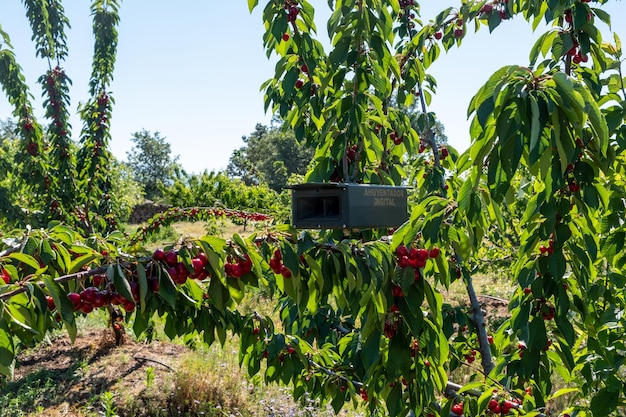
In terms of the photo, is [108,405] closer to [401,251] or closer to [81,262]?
[81,262]

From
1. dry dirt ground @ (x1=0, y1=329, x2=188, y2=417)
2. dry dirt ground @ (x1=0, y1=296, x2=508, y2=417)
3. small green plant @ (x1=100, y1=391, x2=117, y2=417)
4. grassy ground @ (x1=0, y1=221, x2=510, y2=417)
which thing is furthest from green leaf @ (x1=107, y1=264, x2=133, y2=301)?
dry dirt ground @ (x1=0, y1=329, x2=188, y2=417)

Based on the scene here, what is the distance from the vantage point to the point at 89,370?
212 inches

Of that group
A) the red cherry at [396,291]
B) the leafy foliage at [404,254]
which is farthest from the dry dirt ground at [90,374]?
the red cherry at [396,291]

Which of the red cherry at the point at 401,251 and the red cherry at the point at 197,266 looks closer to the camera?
the red cherry at the point at 197,266

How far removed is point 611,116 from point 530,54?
403mm

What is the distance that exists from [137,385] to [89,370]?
29.8 inches

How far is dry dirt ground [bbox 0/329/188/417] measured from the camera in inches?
183

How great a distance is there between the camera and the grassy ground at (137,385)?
441 centimetres

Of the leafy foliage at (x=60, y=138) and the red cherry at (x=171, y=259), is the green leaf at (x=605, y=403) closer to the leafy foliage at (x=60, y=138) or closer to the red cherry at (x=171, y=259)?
the red cherry at (x=171, y=259)

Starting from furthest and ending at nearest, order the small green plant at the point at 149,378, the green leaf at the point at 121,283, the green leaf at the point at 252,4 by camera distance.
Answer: the small green plant at the point at 149,378 → the green leaf at the point at 252,4 → the green leaf at the point at 121,283

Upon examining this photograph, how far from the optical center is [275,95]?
8.37 feet

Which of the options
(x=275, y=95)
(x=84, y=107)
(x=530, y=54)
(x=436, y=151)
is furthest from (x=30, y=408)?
(x=530, y=54)

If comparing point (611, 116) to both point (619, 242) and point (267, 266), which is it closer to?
point (619, 242)

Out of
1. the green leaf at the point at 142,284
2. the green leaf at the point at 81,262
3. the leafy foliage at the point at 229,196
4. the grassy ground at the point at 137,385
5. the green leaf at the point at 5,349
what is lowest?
the grassy ground at the point at 137,385
